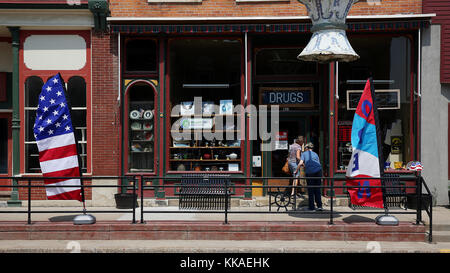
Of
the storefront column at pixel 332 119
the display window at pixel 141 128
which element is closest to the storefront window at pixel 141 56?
the display window at pixel 141 128

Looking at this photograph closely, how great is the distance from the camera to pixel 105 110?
13.9m

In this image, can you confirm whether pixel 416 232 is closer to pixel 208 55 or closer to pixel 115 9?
pixel 208 55

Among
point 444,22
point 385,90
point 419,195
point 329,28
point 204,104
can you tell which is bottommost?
point 419,195

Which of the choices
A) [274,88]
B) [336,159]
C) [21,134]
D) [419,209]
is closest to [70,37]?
[21,134]

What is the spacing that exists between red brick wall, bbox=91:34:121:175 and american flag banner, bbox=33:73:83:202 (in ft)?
10.2

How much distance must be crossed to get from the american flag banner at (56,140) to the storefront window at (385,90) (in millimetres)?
7112

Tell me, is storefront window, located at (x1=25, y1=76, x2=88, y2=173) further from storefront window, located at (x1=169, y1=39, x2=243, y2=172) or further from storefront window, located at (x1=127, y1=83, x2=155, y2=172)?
storefront window, located at (x1=169, y1=39, x2=243, y2=172)

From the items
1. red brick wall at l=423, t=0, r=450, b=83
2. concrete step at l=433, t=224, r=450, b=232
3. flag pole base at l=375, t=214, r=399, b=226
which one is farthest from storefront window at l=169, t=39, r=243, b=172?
concrete step at l=433, t=224, r=450, b=232

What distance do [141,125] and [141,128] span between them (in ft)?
0.27

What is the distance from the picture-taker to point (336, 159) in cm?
1380

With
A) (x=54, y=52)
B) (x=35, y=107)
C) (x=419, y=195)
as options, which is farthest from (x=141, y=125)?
(x=419, y=195)

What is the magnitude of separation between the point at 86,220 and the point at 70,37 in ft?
19.1

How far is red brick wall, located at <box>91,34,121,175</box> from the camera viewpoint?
45.6 ft

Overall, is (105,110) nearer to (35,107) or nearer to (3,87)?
(35,107)
